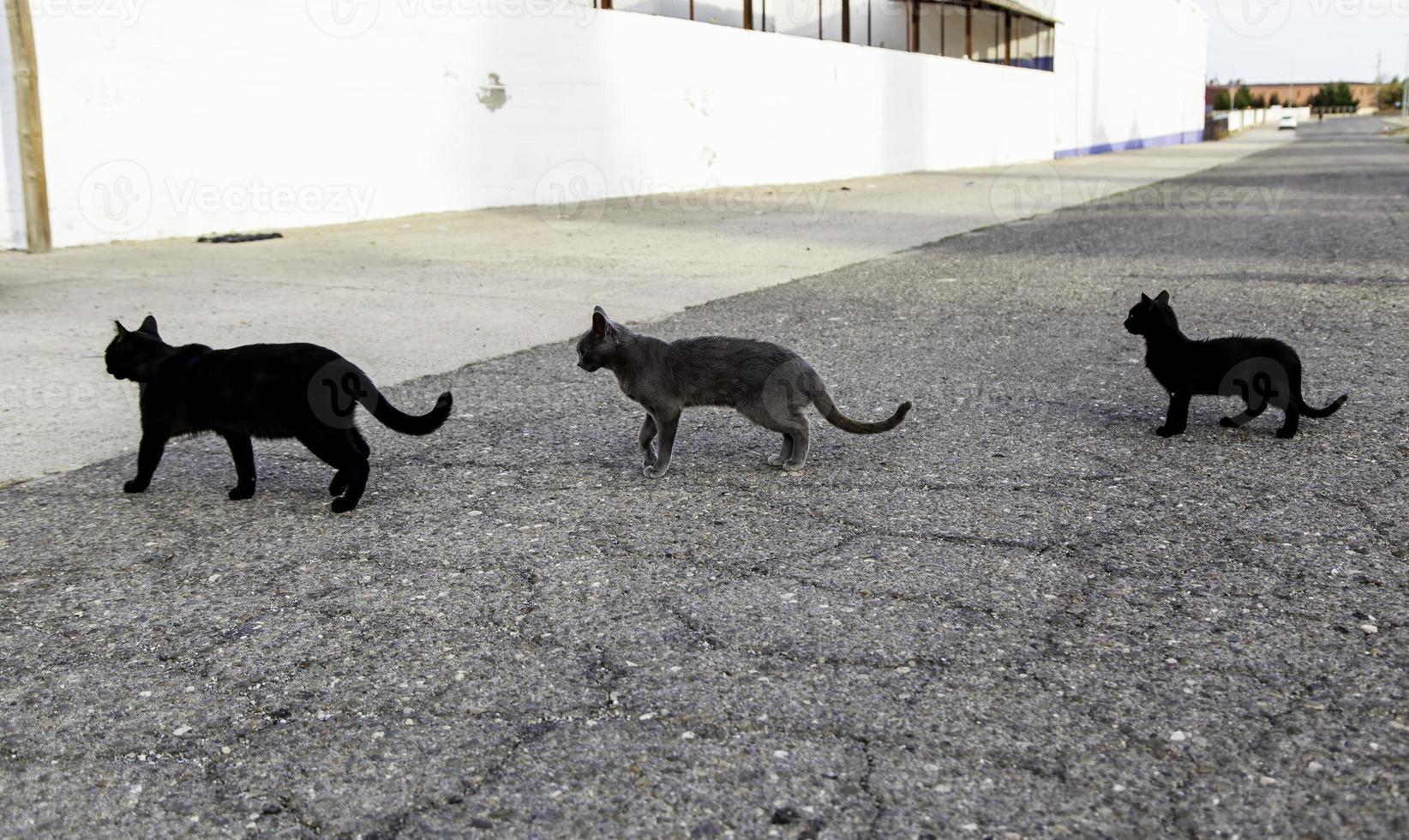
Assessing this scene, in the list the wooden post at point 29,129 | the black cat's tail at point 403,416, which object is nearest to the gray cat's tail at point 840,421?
the black cat's tail at point 403,416

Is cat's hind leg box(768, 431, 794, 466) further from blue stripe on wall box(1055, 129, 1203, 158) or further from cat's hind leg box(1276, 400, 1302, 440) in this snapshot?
blue stripe on wall box(1055, 129, 1203, 158)

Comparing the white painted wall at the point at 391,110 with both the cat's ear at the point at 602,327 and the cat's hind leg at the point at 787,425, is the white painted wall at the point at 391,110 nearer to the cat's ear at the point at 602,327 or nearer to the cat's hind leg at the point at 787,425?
the cat's ear at the point at 602,327

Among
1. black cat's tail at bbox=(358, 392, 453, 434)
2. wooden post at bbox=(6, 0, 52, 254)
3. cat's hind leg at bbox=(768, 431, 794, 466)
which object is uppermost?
wooden post at bbox=(6, 0, 52, 254)

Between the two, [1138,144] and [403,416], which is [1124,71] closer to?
[1138,144]

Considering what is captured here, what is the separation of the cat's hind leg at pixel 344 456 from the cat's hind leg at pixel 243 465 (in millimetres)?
236

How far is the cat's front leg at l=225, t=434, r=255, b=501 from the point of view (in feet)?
12.7

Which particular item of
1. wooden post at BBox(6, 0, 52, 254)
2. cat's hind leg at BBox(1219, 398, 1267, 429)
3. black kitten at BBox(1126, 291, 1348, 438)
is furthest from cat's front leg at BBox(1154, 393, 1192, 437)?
wooden post at BBox(6, 0, 52, 254)

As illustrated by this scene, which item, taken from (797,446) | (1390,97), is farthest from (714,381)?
(1390,97)

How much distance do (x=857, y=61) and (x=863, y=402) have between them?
21.5 m

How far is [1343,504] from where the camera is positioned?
3.68m

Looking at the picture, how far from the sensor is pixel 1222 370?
4410 mm

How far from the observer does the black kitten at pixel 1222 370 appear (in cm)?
438

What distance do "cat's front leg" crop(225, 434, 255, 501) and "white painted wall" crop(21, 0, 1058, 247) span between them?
7.71 metres

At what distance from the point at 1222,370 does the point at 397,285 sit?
6.19 m
